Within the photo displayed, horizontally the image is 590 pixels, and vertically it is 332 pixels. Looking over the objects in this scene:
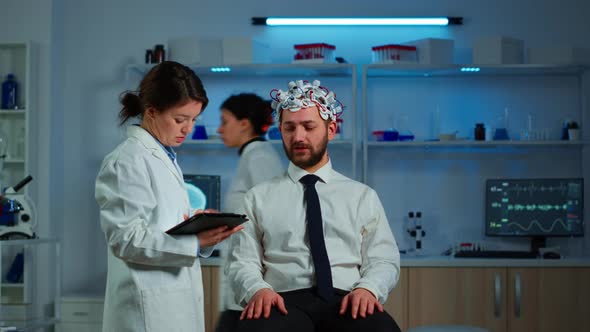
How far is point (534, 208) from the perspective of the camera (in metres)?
4.83

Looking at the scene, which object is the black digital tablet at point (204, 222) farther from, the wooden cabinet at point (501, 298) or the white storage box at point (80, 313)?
the white storage box at point (80, 313)

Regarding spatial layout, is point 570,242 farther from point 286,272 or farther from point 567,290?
point 286,272

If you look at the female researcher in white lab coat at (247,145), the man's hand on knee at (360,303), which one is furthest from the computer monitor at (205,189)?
the man's hand on knee at (360,303)

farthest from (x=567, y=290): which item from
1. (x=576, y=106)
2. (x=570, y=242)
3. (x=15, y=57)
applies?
(x=15, y=57)

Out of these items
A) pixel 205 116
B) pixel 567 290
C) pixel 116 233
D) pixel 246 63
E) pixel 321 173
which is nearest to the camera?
pixel 116 233

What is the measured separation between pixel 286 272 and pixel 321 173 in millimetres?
353

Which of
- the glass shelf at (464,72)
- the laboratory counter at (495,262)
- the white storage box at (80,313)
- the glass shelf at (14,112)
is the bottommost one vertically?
the white storage box at (80,313)

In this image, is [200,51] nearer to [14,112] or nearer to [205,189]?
[205,189]

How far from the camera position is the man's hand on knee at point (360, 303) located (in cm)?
211

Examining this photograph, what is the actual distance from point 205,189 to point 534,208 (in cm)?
204

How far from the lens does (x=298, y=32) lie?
511 centimetres

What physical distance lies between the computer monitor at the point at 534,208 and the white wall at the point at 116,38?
28 centimetres

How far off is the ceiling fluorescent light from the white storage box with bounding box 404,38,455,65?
0.84ft

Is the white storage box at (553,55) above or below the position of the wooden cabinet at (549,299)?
above
